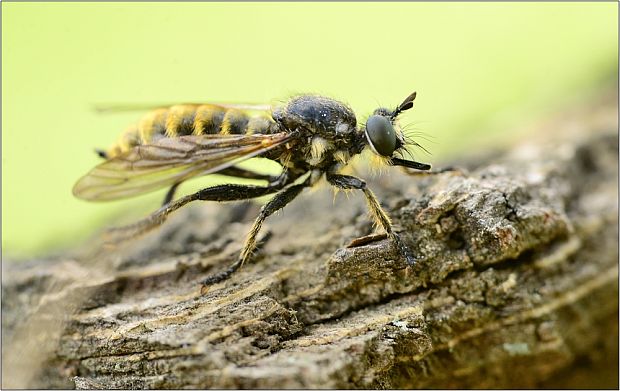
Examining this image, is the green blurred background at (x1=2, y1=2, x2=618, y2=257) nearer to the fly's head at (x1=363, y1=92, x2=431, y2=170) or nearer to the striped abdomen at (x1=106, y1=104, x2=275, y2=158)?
the striped abdomen at (x1=106, y1=104, x2=275, y2=158)

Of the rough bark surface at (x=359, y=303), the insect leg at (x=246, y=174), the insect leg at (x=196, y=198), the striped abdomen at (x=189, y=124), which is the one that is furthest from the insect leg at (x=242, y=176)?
the rough bark surface at (x=359, y=303)

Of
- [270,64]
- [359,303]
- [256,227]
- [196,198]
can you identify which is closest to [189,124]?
[196,198]

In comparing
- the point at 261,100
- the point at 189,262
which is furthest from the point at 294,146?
the point at 261,100

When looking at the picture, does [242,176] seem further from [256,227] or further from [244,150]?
[256,227]

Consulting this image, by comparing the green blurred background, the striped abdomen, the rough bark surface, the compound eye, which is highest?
the green blurred background

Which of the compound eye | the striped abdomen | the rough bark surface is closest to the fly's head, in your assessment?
the compound eye

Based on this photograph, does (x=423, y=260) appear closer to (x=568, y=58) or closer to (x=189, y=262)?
(x=189, y=262)
